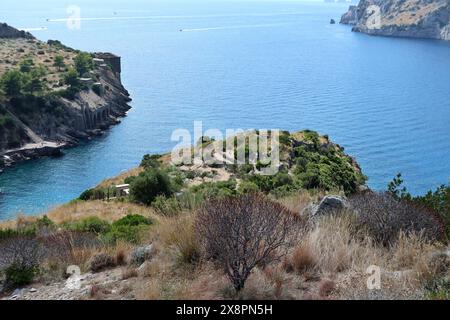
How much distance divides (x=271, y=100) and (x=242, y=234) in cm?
8247

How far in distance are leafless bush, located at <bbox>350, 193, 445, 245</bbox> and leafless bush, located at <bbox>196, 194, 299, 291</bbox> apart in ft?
7.31

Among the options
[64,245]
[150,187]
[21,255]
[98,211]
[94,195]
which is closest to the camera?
[21,255]

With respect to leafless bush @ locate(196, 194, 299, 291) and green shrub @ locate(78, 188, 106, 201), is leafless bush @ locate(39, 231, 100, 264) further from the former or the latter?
green shrub @ locate(78, 188, 106, 201)

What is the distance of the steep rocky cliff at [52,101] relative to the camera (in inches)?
2685

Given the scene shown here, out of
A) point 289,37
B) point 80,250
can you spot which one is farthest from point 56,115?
point 289,37

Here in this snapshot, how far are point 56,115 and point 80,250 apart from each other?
69920mm

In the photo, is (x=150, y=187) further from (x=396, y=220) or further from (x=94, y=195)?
(x=396, y=220)

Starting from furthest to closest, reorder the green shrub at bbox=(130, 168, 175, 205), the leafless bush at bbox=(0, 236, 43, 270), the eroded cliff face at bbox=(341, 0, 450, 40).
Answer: the eroded cliff face at bbox=(341, 0, 450, 40) → the green shrub at bbox=(130, 168, 175, 205) → the leafless bush at bbox=(0, 236, 43, 270)

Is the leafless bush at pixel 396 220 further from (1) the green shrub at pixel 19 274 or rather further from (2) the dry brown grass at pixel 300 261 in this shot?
(1) the green shrub at pixel 19 274

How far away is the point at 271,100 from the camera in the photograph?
289 feet

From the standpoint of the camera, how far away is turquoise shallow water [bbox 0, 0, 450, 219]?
59219 millimetres

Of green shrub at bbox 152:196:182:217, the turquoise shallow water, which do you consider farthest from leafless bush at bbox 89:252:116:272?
the turquoise shallow water

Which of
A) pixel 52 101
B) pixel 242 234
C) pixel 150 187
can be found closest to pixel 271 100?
pixel 52 101

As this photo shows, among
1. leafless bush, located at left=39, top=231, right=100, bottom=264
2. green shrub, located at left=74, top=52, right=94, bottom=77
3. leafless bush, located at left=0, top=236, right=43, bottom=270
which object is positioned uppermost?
leafless bush, located at left=0, top=236, right=43, bottom=270
